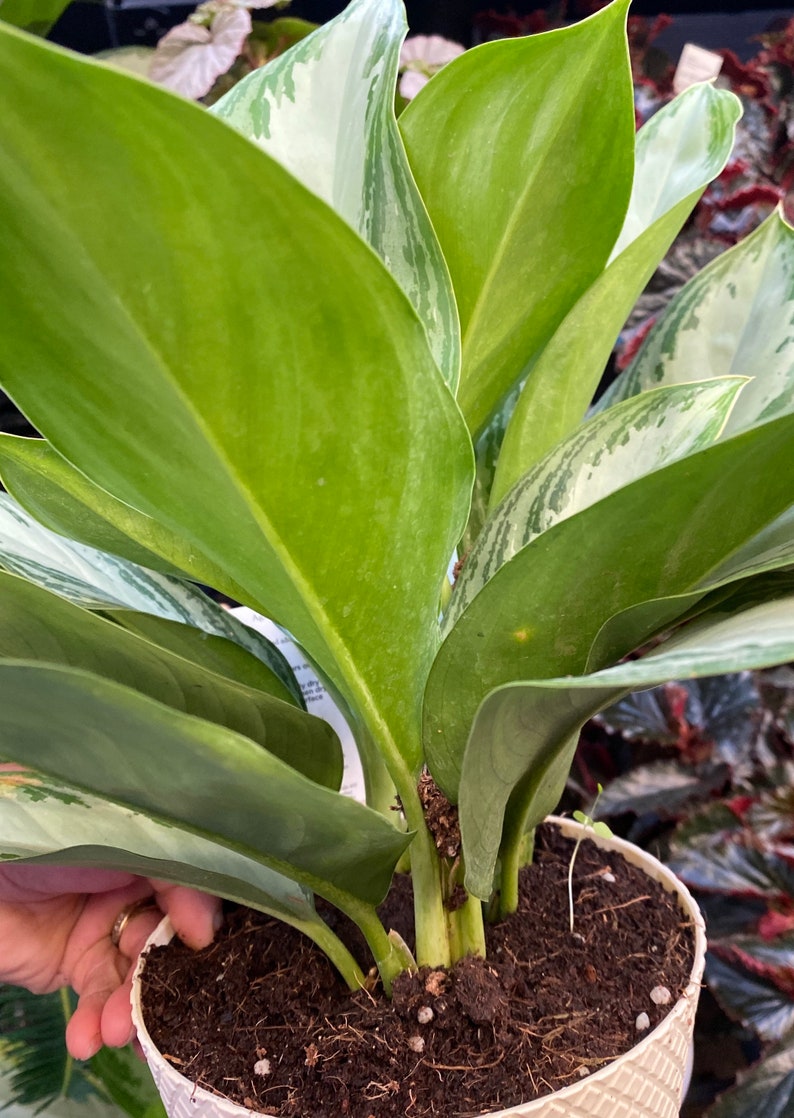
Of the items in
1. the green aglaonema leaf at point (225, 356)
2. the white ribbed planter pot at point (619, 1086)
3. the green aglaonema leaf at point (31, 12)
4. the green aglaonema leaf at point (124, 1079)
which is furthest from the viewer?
the green aglaonema leaf at point (31, 12)

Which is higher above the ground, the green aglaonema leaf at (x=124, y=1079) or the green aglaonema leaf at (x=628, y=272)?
the green aglaonema leaf at (x=628, y=272)

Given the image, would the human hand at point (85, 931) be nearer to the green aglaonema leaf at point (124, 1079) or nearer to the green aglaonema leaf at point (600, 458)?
the green aglaonema leaf at point (124, 1079)

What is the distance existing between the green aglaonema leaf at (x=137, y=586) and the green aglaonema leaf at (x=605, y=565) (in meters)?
0.16

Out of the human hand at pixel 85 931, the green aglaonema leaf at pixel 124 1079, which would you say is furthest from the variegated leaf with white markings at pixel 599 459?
the green aglaonema leaf at pixel 124 1079

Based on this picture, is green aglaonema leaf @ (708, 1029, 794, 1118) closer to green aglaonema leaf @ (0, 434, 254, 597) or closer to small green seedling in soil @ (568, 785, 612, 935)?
small green seedling in soil @ (568, 785, 612, 935)

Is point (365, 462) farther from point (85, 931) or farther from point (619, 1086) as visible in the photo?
point (85, 931)

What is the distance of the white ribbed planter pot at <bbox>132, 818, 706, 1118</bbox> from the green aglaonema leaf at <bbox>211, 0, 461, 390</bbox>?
26 centimetres

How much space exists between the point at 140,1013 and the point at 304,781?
0.74 ft

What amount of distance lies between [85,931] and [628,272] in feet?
1.67

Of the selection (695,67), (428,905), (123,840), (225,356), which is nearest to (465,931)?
(428,905)

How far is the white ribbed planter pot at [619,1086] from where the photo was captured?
0.30 meters

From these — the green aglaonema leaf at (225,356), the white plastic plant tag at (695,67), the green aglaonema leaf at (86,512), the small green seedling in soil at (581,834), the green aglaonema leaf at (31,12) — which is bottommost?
the small green seedling in soil at (581,834)

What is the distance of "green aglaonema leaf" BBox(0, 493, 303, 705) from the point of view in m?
0.41

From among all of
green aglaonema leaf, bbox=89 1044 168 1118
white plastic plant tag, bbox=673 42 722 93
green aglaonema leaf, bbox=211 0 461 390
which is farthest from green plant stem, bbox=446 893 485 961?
white plastic plant tag, bbox=673 42 722 93
